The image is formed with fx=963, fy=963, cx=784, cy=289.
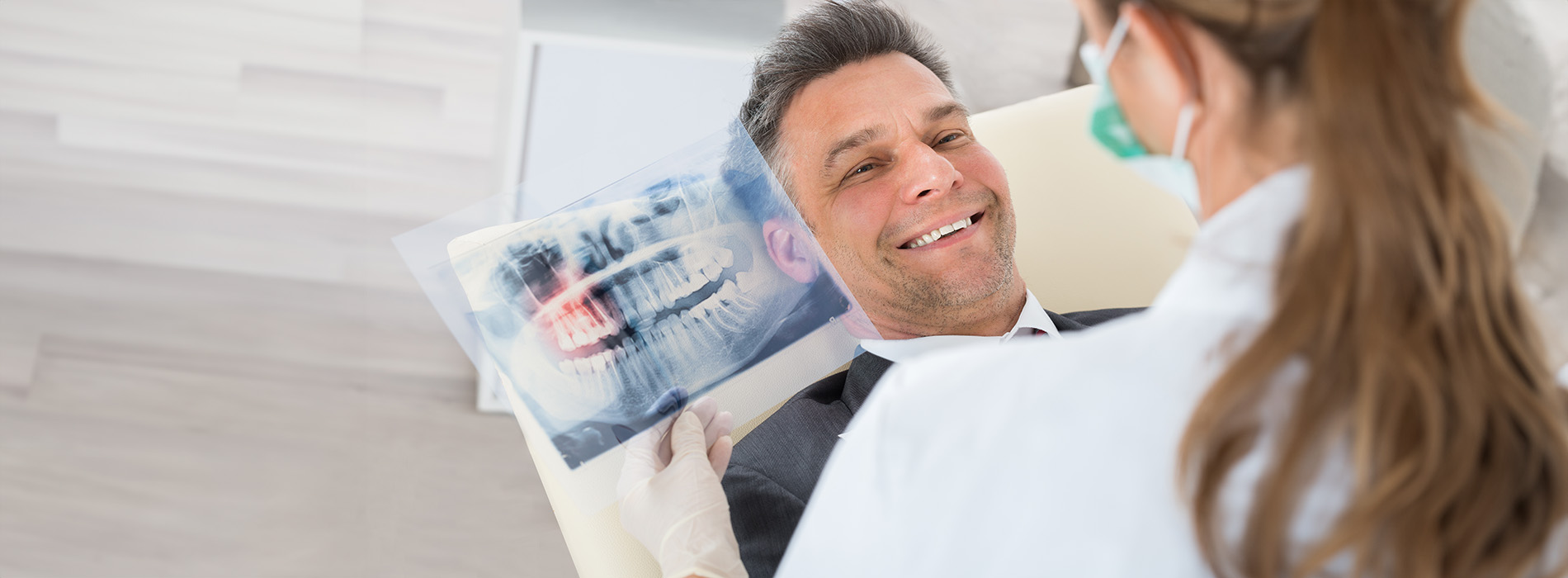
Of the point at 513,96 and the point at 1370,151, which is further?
the point at 513,96

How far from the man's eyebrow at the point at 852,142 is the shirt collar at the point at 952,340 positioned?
0.31 m

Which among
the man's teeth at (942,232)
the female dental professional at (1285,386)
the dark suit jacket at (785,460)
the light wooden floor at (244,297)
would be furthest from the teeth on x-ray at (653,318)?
the light wooden floor at (244,297)

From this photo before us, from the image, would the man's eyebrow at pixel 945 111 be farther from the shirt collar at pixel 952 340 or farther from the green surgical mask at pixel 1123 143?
the green surgical mask at pixel 1123 143

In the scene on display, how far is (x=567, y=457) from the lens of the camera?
1219 mm

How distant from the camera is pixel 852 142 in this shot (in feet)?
5.00

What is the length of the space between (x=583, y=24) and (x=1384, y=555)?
205cm

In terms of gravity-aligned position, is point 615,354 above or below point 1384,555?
below

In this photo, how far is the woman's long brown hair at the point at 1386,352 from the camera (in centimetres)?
58

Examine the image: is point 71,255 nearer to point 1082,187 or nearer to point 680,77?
point 680,77

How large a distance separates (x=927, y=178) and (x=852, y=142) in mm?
133

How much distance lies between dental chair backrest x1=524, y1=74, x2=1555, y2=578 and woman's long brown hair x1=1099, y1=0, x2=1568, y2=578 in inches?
45.4

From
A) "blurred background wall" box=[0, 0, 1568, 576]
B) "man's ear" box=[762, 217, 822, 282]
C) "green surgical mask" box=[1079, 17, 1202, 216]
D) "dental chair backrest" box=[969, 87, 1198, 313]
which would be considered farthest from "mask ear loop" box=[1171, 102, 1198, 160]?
"blurred background wall" box=[0, 0, 1568, 576]

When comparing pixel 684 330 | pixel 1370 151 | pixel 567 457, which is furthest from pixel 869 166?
pixel 1370 151

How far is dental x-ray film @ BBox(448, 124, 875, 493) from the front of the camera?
49.4 inches
